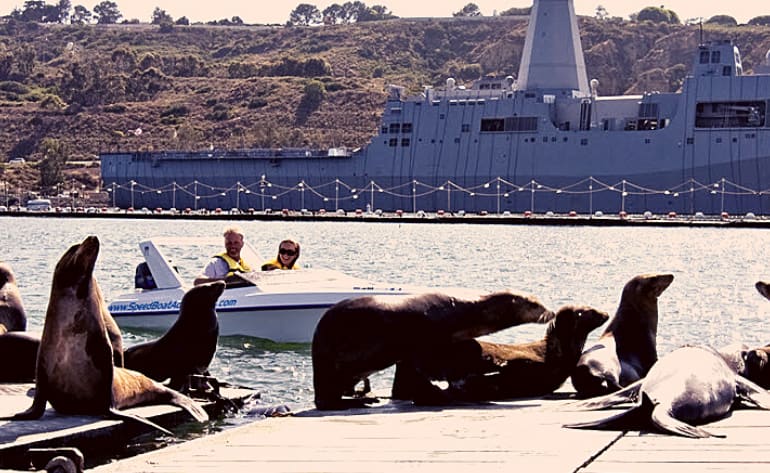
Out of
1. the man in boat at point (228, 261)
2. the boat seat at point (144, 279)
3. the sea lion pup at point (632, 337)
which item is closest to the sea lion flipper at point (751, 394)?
the sea lion pup at point (632, 337)

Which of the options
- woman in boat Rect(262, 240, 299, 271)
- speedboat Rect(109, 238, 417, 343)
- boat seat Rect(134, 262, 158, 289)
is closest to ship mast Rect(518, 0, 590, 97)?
boat seat Rect(134, 262, 158, 289)

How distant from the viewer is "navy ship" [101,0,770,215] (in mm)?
74625

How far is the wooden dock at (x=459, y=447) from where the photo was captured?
690 cm

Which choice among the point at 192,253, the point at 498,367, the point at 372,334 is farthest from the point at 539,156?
the point at 372,334

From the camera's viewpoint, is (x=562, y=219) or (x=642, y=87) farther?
(x=642, y=87)

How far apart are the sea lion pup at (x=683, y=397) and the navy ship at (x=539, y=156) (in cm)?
6444

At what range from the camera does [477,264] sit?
129 ft

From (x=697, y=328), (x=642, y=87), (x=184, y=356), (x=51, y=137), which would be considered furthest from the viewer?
(x=642, y=87)

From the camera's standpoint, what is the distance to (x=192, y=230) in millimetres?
62906

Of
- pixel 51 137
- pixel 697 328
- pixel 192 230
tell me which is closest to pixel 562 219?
pixel 192 230

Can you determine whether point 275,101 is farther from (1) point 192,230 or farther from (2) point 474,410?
(2) point 474,410

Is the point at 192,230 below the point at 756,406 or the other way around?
below

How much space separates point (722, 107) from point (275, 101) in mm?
87101

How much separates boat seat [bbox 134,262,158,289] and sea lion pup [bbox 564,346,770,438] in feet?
27.8
